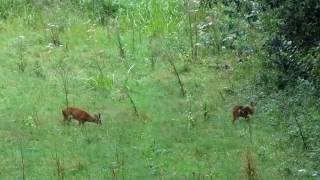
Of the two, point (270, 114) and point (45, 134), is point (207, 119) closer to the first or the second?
point (270, 114)

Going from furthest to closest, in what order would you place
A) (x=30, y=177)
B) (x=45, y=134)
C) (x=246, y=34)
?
(x=246, y=34) < (x=45, y=134) < (x=30, y=177)

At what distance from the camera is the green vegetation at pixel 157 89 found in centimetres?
615

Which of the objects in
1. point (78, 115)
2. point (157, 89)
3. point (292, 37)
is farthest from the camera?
point (157, 89)

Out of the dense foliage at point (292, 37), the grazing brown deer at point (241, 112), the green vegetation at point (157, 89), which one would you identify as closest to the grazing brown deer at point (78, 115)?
the green vegetation at point (157, 89)

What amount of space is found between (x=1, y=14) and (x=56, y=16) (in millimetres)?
818

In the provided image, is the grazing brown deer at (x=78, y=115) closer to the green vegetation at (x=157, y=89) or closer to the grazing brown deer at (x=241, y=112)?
the green vegetation at (x=157, y=89)

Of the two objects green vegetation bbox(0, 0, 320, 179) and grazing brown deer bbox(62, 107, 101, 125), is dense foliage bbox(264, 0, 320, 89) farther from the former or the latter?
grazing brown deer bbox(62, 107, 101, 125)

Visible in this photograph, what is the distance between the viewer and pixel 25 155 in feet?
20.6

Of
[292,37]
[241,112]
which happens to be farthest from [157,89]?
[292,37]

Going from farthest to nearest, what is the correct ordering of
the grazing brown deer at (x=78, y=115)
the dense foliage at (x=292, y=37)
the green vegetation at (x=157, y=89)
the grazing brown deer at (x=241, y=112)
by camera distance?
the dense foliage at (x=292, y=37) < the grazing brown deer at (x=241, y=112) < the grazing brown deer at (x=78, y=115) < the green vegetation at (x=157, y=89)

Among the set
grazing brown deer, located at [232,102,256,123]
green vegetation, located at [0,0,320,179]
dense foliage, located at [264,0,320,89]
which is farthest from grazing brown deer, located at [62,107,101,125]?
dense foliage, located at [264,0,320,89]

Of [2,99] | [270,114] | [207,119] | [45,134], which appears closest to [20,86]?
[2,99]

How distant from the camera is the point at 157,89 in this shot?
8.09m

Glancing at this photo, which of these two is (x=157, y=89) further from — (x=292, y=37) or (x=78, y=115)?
(x=292, y=37)
